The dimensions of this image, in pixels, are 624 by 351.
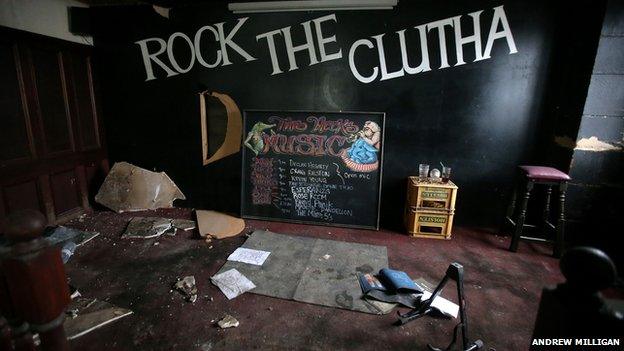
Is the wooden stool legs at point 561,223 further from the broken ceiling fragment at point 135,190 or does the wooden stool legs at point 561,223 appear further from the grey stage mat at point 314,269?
the broken ceiling fragment at point 135,190

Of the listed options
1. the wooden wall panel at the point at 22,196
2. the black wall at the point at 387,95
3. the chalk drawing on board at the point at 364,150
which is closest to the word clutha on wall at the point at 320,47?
the black wall at the point at 387,95

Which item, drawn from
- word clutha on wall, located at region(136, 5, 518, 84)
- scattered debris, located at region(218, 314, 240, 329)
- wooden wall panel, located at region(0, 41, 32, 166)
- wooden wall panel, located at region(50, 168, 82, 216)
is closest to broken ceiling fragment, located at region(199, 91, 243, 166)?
word clutha on wall, located at region(136, 5, 518, 84)

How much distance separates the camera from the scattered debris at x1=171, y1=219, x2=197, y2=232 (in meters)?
3.92

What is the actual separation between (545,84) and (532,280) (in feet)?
7.53

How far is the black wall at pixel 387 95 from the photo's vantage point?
3.62 m

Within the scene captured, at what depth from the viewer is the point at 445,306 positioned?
2.47 m

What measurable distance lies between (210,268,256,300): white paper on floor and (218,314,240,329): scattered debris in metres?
0.26

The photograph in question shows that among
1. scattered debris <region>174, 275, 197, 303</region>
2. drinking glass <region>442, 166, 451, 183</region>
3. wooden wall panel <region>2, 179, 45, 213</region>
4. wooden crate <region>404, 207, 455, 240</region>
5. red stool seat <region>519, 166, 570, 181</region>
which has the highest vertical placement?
red stool seat <region>519, 166, 570, 181</region>

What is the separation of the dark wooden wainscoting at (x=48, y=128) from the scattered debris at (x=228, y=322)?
2.66 metres

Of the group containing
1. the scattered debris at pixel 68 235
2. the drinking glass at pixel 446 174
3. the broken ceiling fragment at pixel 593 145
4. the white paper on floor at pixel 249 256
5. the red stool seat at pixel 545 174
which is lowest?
the white paper on floor at pixel 249 256

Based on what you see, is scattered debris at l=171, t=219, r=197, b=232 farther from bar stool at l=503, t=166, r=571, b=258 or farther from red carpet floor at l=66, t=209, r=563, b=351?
bar stool at l=503, t=166, r=571, b=258

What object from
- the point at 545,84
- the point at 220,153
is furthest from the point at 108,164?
A: the point at 545,84

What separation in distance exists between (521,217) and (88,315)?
4.18 metres

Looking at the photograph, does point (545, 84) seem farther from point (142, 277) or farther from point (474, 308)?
point (142, 277)
